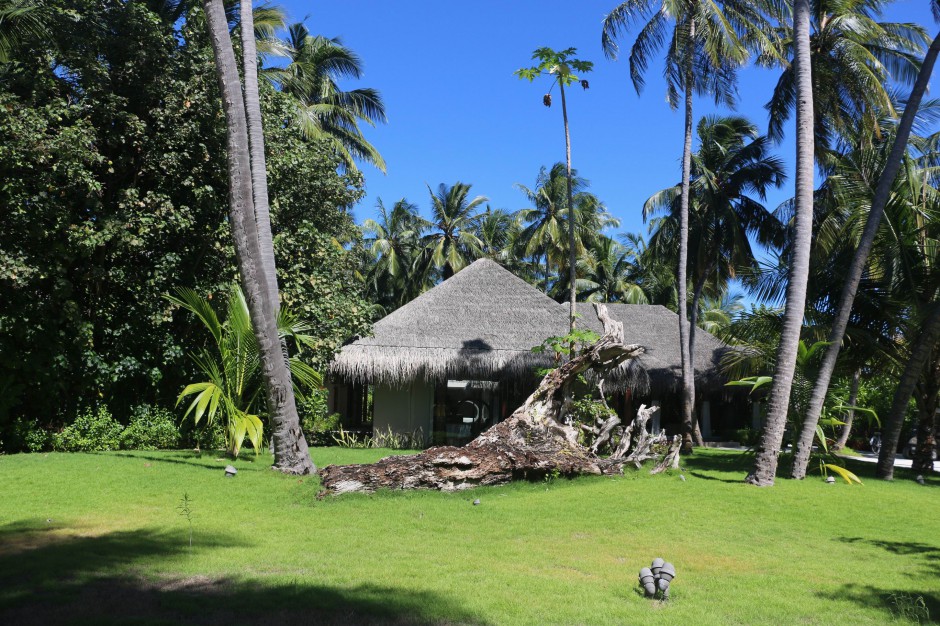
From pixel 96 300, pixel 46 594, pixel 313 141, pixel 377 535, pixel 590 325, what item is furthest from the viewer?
pixel 590 325

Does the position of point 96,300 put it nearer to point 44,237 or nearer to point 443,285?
point 44,237

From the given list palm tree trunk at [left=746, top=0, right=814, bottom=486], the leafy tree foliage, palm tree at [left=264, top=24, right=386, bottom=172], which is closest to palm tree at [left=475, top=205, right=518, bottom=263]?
palm tree at [left=264, top=24, right=386, bottom=172]

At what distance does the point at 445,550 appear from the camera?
22.3ft

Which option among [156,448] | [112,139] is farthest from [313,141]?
[156,448]

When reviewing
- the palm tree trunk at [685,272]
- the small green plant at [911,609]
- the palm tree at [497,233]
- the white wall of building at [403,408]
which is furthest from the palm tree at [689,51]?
the palm tree at [497,233]

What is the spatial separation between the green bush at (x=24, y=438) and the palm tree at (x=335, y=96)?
1308 cm

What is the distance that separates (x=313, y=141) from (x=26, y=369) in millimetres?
7187

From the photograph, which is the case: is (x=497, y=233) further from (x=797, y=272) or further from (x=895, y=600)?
(x=895, y=600)

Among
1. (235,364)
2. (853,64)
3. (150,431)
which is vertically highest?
(853,64)

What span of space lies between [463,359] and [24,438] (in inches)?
354

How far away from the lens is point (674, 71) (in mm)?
19484

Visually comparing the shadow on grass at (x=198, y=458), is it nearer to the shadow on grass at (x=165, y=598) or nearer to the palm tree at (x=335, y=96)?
the shadow on grass at (x=165, y=598)

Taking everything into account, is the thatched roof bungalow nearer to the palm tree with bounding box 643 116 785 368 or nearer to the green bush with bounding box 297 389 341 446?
the green bush with bounding box 297 389 341 446

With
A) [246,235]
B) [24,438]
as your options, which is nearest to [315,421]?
[24,438]
